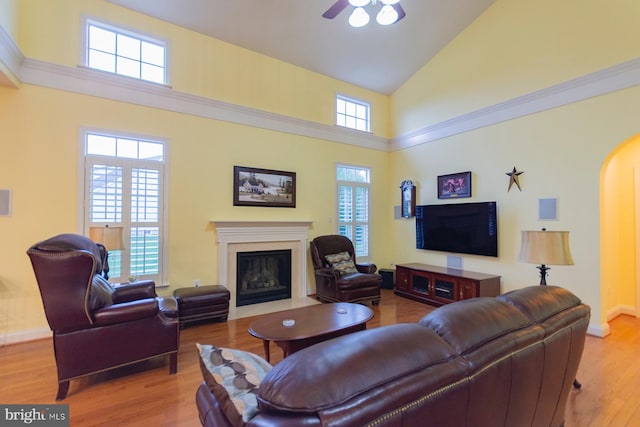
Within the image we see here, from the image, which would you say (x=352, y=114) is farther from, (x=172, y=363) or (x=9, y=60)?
(x=172, y=363)

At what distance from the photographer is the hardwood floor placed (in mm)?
2131

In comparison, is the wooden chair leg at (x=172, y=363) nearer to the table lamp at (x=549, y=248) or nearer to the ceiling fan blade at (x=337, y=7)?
the table lamp at (x=549, y=248)

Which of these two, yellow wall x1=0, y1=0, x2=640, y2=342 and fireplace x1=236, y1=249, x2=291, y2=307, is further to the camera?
fireplace x1=236, y1=249, x2=291, y2=307

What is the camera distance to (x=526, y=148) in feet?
14.2

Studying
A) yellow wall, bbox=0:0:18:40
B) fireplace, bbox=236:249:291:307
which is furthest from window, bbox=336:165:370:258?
yellow wall, bbox=0:0:18:40

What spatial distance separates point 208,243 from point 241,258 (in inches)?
23.2

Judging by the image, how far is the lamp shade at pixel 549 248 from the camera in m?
2.46

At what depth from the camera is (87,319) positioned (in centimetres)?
231

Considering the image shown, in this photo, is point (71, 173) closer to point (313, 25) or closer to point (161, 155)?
point (161, 155)

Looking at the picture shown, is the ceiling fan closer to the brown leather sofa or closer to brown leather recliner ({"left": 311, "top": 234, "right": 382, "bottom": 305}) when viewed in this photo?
the brown leather sofa

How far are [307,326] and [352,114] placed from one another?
15.4ft

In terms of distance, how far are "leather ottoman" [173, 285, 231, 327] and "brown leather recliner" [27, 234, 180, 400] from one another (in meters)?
1.09

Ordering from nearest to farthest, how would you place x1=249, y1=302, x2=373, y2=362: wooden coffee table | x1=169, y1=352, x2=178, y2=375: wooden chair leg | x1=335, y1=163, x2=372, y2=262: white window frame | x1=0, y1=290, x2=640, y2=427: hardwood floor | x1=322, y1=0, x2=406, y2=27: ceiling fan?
x1=0, y1=290, x2=640, y2=427: hardwood floor → x1=249, y1=302, x2=373, y2=362: wooden coffee table → x1=169, y1=352, x2=178, y2=375: wooden chair leg → x1=322, y1=0, x2=406, y2=27: ceiling fan → x1=335, y1=163, x2=372, y2=262: white window frame

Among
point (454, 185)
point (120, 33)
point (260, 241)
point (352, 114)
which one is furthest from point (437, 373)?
point (352, 114)
